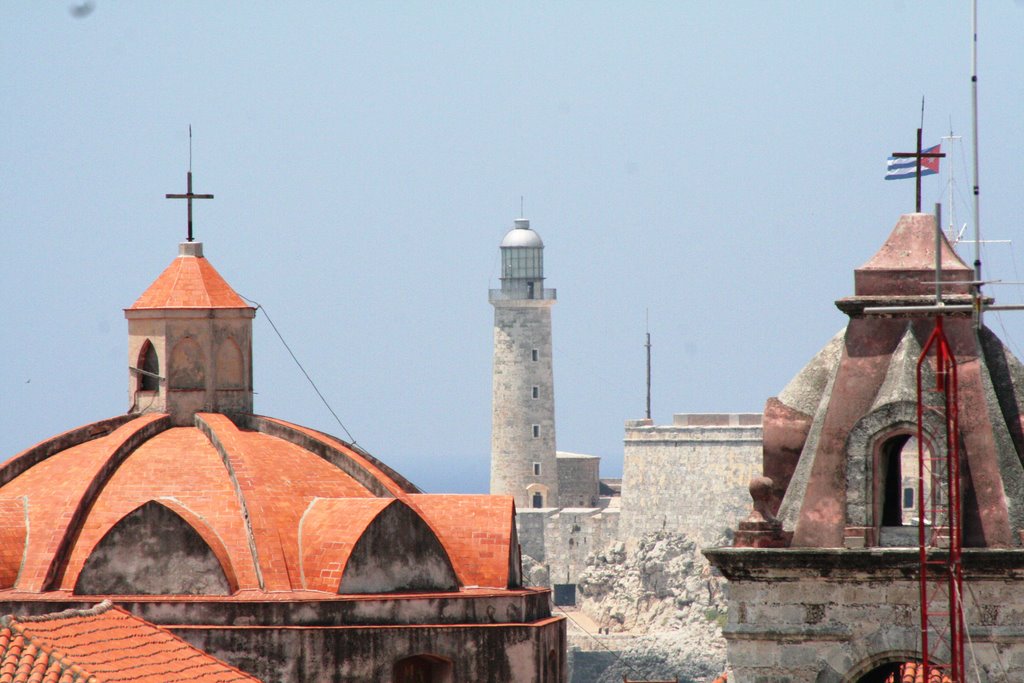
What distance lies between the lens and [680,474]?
359 ft

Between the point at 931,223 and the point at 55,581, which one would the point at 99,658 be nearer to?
the point at 55,581

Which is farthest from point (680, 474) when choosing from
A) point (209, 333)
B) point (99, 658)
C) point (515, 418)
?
point (99, 658)

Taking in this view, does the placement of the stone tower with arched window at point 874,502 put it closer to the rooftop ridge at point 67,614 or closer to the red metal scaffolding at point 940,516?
the red metal scaffolding at point 940,516

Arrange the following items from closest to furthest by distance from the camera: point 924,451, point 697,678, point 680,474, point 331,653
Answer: point 924,451, point 331,653, point 697,678, point 680,474

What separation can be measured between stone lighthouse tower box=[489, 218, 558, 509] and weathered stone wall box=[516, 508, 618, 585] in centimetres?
247

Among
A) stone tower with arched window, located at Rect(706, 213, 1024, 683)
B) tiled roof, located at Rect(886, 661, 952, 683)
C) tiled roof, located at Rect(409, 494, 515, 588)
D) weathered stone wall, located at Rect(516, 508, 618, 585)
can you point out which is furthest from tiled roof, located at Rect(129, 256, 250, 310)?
weathered stone wall, located at Rect(516, 508, 618, 585)

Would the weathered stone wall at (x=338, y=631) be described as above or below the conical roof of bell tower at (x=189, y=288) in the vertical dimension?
below

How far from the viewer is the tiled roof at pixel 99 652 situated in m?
22.0

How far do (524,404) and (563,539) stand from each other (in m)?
6.50

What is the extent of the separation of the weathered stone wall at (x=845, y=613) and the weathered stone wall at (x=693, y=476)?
287 feet

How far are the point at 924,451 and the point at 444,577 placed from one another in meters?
11.9

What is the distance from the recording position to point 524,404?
11062 centimetres

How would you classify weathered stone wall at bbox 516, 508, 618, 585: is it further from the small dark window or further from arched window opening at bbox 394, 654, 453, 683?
arched window opening at bbox 394, 654, 453, 683

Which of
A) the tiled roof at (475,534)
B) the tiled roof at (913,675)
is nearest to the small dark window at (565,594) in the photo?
the tiled roof at (475,534)
